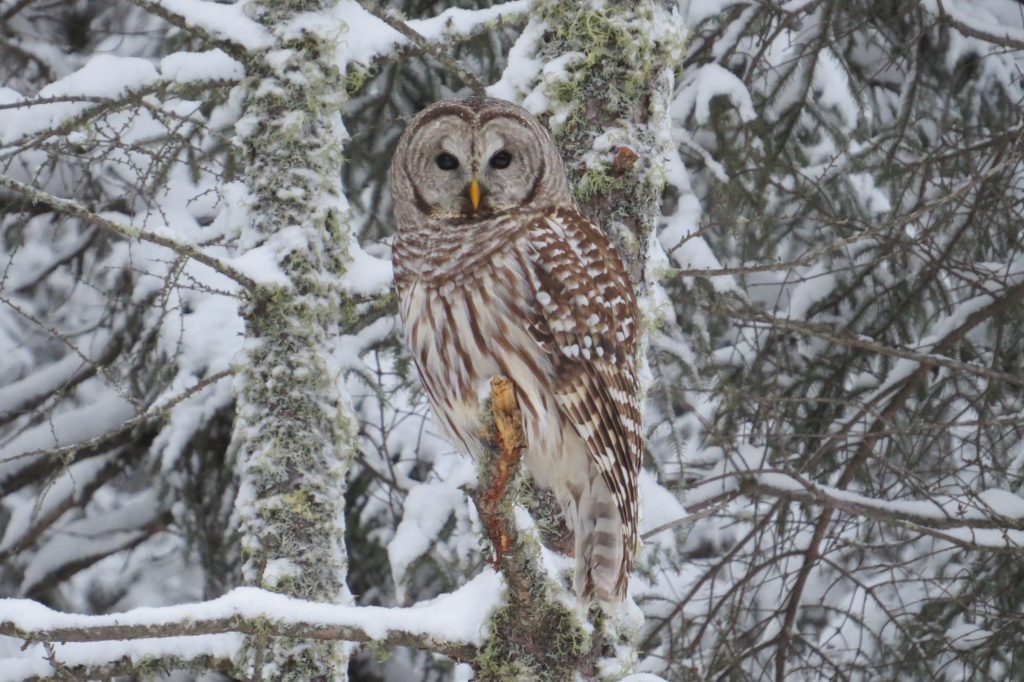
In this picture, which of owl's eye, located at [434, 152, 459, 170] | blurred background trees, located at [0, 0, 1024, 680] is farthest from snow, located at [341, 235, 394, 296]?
owl's eye, located at [434, 152, 459, 170]

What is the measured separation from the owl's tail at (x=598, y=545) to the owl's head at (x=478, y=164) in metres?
0.80

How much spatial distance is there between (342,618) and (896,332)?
3.44m

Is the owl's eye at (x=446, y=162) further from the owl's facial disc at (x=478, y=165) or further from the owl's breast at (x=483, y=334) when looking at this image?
the owl's breast at (x=483, y=334)

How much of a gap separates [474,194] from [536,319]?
42cm

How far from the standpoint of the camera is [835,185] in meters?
5.66

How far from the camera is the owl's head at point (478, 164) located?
364cm

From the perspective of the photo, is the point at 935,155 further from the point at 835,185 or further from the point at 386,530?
the point at 386,530

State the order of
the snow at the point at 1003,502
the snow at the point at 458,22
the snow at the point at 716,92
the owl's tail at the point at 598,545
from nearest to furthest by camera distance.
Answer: the owl's tail at the point at 598,545
the snow at the point at 458,22
the snow at the point at 1003,502
the snow at the point at 716,92

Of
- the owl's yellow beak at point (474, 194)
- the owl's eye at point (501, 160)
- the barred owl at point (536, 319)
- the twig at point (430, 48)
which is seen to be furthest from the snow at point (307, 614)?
the twig at point (430, 48)

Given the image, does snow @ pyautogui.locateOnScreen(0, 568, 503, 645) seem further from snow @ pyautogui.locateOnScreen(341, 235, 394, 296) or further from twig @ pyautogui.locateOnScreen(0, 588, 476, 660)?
snow @ pyautogui.locateOnScreen(341, 235, 394, 296)

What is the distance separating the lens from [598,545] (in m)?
3.54

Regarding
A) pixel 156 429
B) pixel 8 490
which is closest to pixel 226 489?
pixel 156 429

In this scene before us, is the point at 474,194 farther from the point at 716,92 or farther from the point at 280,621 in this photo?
the point at 716,92

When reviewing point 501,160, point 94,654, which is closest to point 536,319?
point 501,160
